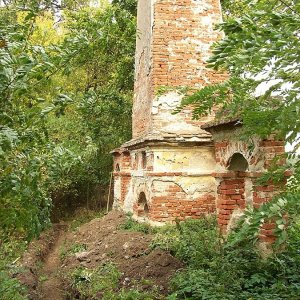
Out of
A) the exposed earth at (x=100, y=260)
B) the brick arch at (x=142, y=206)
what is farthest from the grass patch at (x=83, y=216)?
the brick arch at (x=142, y=206)

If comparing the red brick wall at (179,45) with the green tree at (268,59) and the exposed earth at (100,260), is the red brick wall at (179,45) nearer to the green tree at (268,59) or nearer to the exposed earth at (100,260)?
the exposed earth at (100,260)

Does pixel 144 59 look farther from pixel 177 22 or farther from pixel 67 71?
pixel 67 71

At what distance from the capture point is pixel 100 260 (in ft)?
28.1

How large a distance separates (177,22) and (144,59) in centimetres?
136

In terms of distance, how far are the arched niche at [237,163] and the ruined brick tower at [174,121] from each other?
1795 mm

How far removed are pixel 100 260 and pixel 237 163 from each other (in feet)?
11.5

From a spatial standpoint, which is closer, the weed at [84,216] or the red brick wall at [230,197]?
the red brick wall at [230,197]

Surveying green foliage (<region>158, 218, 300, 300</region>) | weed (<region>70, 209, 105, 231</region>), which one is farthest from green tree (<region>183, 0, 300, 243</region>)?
weed (<region>70, 209, 105, 231</region>)

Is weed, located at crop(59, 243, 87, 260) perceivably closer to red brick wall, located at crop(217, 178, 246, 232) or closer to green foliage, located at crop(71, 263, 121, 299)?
green foliage, located at crop(71, 263, 121, 299)

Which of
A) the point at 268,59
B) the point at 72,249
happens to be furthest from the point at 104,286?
the point at 268,59

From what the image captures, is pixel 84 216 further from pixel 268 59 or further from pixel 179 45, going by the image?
pixel 268 59

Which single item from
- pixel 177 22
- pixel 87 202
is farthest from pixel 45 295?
pixel 87 202

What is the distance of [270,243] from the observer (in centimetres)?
649

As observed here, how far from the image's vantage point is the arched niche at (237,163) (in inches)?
305
